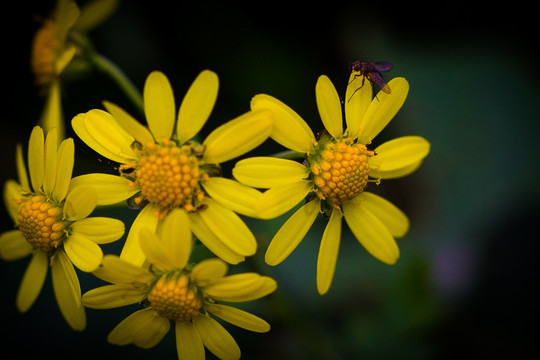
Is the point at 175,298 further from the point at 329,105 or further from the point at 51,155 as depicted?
the point at 329,105

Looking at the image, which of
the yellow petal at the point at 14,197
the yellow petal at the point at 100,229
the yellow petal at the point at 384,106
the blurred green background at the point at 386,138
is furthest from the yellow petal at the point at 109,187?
the blurred green background at the point at 386,138

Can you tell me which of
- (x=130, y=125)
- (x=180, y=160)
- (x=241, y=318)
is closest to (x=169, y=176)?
(x=180, y=160)

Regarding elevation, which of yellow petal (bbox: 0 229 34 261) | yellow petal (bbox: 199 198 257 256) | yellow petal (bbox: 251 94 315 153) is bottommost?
yellow petal (bbox: 0 229 34 261)

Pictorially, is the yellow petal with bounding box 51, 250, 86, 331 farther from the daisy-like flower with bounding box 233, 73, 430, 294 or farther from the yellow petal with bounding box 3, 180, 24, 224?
the daisy-like flower with bounding box 233, 73, 430, 294

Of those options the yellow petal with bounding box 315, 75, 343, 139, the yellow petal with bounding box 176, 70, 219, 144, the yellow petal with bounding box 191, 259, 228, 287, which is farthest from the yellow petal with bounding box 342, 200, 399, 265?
the yellow petal with bounding box 176, 70, 219, 144

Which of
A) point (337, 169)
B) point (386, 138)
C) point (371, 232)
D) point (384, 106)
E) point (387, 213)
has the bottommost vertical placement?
point (371, 232)

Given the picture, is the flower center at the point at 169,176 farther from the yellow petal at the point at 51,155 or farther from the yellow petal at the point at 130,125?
the yellow petal at the point at 51,155
